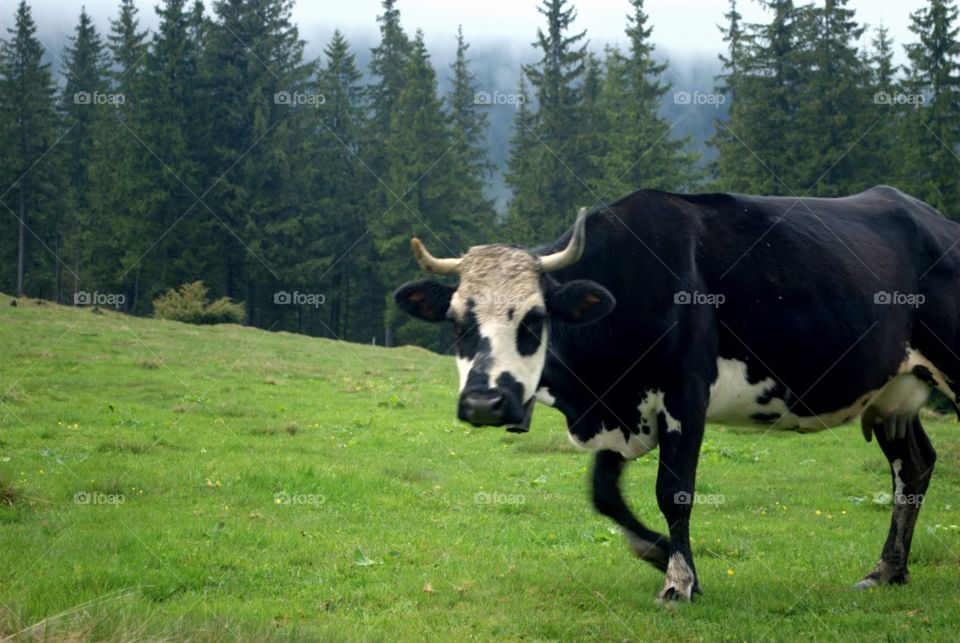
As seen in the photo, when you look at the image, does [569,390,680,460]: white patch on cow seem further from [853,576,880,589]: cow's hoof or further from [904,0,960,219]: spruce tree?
[904,0,960,219]: spruce tree

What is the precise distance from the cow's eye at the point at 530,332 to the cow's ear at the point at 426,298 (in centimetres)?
64

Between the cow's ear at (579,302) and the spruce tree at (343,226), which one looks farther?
the spruce tree at (343,226)

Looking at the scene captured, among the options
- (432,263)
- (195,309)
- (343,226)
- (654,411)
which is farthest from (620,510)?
(343,226)

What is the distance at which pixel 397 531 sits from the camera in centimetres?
940

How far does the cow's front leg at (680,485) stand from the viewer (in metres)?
7.25

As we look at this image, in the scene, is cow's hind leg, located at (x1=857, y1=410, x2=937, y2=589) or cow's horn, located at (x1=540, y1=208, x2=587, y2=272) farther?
cow's hind leg, located at (x1=857, y1=410, x2=937, y2=589)

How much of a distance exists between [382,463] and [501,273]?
6.78 m

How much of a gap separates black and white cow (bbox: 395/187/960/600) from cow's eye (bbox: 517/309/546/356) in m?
0.02

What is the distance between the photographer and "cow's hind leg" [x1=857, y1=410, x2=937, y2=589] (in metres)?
8.02
